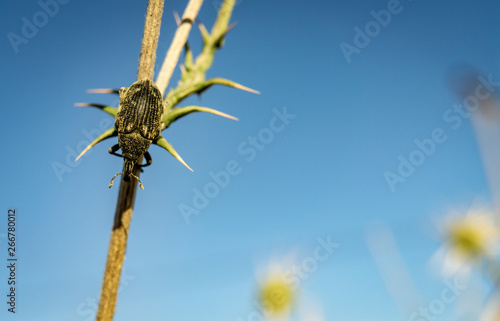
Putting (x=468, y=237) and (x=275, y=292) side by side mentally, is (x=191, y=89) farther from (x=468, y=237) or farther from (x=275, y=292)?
(x=275, y=292)

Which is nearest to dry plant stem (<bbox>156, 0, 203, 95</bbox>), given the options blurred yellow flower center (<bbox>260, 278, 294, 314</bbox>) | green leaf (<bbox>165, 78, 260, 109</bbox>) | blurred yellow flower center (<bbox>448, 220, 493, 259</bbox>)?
green leaf (<bbox>165, 78, 260, 109</bbox>)

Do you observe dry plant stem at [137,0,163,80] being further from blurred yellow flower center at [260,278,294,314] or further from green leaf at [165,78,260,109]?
blurred yellow flower center at [260,278,294,314]

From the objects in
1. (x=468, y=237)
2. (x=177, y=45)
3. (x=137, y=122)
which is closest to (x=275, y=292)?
(x=468, y=237)

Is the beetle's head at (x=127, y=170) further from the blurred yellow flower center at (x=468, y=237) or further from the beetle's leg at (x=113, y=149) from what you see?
the blurred yellow flower center at (x=468, y=237)

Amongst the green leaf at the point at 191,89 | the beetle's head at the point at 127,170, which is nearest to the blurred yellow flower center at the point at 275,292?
the green leaf at the point at 191,89

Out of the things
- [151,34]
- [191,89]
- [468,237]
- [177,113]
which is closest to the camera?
[151,34]

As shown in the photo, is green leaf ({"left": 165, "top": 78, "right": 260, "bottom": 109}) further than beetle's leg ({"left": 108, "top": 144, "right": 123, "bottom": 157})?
Yes
